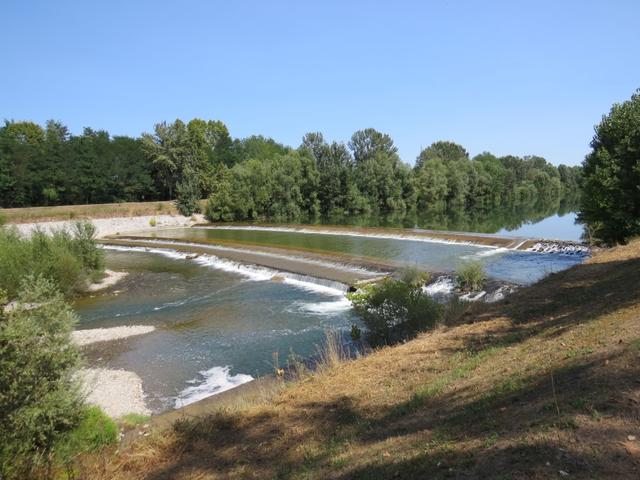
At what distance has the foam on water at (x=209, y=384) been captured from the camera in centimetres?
1031

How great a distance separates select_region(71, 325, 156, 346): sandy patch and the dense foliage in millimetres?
16959

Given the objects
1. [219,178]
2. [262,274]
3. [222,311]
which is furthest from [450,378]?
[219,178]

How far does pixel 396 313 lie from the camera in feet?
37.8

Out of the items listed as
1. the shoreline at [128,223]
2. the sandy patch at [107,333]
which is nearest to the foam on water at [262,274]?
the sandy patch at [107,333]

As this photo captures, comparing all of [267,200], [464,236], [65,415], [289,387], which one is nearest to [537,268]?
[464,236]

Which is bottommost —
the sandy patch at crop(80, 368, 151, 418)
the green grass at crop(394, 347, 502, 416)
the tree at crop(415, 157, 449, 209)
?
the sandy patch at crop(80, 368, 151, 418)

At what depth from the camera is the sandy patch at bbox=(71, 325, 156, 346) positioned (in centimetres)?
1449

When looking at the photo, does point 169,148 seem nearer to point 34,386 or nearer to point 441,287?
point 441,287

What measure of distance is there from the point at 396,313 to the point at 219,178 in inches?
2367

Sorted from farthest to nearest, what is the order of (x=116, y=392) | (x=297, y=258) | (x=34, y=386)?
(x=297, y=258)
(x=116, y=392)
(x=34, y=386)

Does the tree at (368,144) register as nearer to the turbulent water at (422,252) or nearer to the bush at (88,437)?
the turbulent water at (422,252)

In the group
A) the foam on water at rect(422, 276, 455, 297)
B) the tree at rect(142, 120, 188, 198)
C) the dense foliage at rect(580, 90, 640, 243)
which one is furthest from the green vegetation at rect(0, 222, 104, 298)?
the tree at rect(142, 120, 188, 198)

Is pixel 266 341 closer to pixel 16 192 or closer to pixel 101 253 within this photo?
pixel 101 253

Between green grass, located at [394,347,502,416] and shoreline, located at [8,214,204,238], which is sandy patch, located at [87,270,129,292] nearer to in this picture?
green grass, located at [394,347,502,416]
